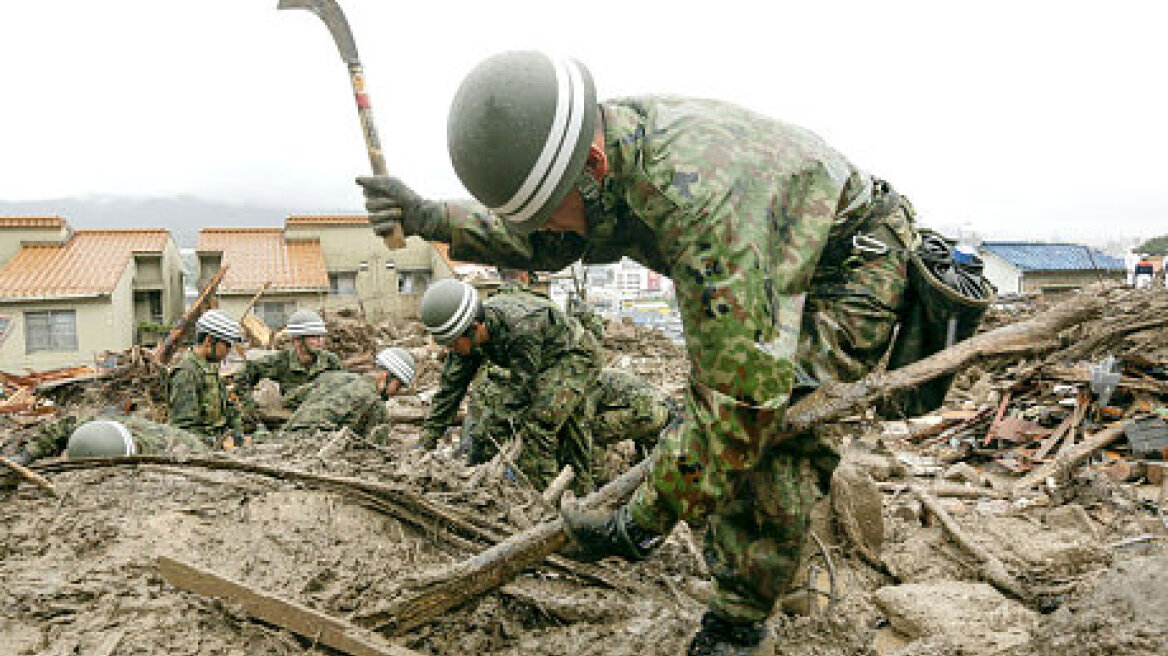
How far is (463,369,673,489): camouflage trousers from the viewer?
190 inches

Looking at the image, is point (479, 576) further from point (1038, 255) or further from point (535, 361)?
point (1038, 255)

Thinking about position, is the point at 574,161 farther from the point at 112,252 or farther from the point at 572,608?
the point at 112,252

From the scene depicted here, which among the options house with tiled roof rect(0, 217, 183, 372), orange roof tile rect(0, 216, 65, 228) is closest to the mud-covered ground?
house with tiled roof rect(0, 217, 183, 372)

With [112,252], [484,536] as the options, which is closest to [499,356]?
[484,536]

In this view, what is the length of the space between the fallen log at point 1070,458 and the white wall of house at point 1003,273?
20501mm

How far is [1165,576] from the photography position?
5.91ft

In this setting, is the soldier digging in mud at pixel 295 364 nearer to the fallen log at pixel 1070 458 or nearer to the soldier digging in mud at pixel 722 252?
the soldier digging in mud at pixel 722 252

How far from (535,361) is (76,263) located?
21.2m

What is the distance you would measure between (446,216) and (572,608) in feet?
4.74

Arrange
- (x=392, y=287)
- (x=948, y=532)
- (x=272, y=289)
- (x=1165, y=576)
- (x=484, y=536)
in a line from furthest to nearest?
(x=392, y=287), (x=272, y=289), (x=948, y=532), (x=484, y=536), (x=1165, y=576)

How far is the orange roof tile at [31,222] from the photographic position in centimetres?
2073

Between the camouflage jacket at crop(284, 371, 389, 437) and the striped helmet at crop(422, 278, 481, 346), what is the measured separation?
125 centimetres

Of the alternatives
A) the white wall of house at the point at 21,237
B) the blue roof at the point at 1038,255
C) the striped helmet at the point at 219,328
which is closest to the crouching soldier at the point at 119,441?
the striped helmet at the point at 219,328

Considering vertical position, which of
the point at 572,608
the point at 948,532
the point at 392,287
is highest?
the point at 572,608
